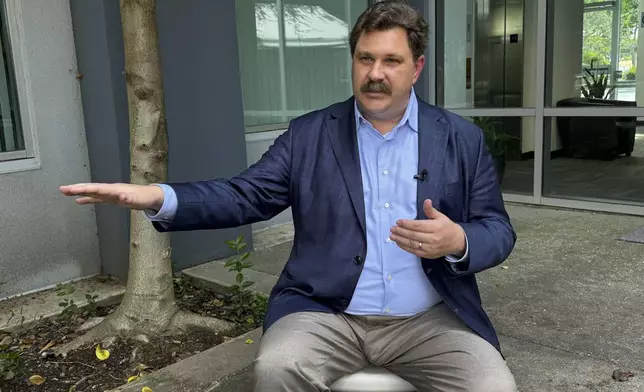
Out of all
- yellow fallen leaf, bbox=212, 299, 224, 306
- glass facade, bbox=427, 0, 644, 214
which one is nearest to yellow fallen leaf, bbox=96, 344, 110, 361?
yellow fallen leaf, bbox=212, 299, 224, 306

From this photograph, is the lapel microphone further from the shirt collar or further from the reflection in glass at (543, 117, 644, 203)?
the reflection in glass at (543, 117, 644, 203)

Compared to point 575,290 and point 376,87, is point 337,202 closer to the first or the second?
point 376,87

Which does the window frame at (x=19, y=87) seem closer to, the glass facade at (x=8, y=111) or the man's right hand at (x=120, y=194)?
the glass facade at (x=8, y=111)

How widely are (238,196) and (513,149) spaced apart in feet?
16.7

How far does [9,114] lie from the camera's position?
13.1ft

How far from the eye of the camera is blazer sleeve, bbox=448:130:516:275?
193 cm

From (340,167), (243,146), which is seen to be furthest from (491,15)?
(340,167)

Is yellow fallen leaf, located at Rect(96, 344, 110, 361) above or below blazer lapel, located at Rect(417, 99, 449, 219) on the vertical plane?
below

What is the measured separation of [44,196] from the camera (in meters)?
4.06

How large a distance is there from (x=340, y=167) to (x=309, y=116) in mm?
294

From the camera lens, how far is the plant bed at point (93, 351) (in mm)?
2852

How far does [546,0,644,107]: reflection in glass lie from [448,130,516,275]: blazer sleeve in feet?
14.4

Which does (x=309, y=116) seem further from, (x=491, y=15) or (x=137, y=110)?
(x=491, y=15)

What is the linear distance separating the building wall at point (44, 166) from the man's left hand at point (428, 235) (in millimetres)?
3031
